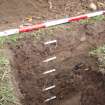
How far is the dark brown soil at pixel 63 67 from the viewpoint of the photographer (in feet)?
18.3

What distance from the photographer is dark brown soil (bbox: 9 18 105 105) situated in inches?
220

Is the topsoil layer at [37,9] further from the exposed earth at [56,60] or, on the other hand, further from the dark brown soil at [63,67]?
the dark brown soil at [63,67]

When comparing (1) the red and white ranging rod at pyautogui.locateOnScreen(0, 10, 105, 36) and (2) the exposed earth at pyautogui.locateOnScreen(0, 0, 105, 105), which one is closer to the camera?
(2) the exposed earth at pyautogui.locateOnScreen(0, 0, 105, 105)

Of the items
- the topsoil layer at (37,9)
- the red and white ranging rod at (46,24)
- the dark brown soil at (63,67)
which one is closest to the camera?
the dark brown soil at (63,67)

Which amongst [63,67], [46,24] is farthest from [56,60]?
[46,24]

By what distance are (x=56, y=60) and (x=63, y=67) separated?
207 mm

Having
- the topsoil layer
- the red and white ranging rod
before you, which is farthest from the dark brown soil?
the topsoil layer

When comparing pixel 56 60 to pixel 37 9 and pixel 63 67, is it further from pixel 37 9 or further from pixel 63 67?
pixel 37 9

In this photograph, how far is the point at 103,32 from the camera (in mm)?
6277

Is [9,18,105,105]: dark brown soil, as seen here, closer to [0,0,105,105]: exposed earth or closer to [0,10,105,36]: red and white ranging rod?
[0,0,105,105]: exposed earth

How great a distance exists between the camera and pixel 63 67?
591 cm

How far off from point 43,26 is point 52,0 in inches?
36.6

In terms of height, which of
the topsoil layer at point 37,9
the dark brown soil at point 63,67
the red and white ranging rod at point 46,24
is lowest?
the dark brown soil at point 63,67

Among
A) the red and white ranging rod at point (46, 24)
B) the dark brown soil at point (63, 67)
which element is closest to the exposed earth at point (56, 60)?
the dark brown soil at point (63, 67)
